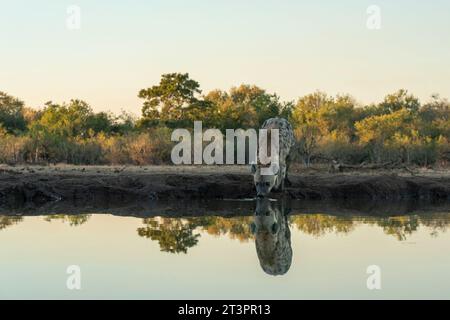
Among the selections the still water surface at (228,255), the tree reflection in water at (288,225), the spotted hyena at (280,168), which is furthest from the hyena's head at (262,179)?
the tree reflection in water at (288,225)

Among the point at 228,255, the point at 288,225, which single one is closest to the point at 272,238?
the point at 288,225

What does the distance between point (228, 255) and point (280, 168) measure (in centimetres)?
979

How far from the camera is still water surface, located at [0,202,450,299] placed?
385 inches

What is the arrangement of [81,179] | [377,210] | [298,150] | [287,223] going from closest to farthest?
1. [287,223]
2. [377,210]
3. [81,179]
4. [298,150]

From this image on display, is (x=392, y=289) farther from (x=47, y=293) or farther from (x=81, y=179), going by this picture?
(x=81, y=179)

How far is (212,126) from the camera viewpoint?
174ft

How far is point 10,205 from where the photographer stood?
70.5ft

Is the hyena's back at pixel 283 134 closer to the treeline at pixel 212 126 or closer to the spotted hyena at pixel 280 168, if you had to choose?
the spotted hyena at pixel 280 168

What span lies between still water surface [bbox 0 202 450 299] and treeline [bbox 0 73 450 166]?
18.0 metres

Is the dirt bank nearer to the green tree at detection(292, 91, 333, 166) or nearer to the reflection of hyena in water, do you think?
the reflection of hyena in water

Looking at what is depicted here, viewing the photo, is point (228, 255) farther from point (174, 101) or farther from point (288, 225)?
point (174, 101)

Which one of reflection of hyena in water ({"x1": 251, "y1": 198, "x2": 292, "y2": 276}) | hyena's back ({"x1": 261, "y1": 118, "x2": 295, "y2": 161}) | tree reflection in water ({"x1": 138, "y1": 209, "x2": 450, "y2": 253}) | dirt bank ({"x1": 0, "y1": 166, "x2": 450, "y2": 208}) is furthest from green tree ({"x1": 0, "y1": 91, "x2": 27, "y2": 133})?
tree reflection in water ({"x1": 138, "y1": 209, "x2": 450, "y2": 253})
